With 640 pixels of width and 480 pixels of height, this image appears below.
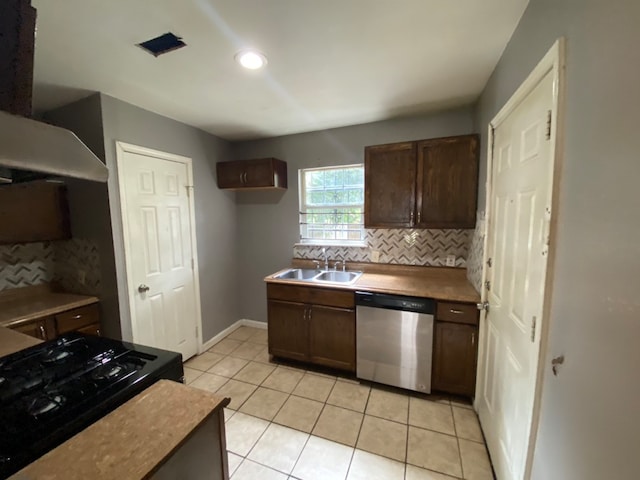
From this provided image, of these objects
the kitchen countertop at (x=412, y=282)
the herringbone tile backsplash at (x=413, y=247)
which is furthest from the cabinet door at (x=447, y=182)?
the kitchen countertop at (x=412, y=282)

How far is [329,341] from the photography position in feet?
8.13

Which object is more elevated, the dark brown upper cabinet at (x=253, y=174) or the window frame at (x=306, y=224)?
the dark brown upper cabinet at (x=253, y=174)

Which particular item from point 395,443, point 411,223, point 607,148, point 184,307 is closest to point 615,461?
point 607,148

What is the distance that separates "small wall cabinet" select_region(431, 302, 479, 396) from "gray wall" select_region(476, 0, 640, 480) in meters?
1.02

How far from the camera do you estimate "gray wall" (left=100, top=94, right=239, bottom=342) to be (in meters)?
2.13

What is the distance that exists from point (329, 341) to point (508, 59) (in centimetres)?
242

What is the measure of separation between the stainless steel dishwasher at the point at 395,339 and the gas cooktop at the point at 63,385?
152cm

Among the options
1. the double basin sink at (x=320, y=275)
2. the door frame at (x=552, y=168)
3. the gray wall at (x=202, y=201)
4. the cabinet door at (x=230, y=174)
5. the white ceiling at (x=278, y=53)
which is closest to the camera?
the door frame at (x=552, y=168)

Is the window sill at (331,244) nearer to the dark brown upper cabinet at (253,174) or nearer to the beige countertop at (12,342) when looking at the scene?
the dark brown upper cabinet at (253,174)

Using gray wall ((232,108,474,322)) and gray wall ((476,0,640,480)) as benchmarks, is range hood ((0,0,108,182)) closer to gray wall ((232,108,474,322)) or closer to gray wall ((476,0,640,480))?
gray wall ((476,0,640,480))

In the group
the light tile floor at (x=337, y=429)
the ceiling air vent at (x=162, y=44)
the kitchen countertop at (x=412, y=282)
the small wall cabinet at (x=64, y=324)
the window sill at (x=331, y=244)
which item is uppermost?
the ceiling air vent at (x=162, y=44)

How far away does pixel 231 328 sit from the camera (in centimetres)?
347

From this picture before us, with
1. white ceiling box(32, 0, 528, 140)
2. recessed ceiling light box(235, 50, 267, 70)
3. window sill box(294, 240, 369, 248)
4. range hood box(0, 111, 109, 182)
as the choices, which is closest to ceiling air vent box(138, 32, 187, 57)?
white ceiling box(32, 0, 528, 140)

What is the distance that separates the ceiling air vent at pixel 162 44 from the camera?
4.64 ft
